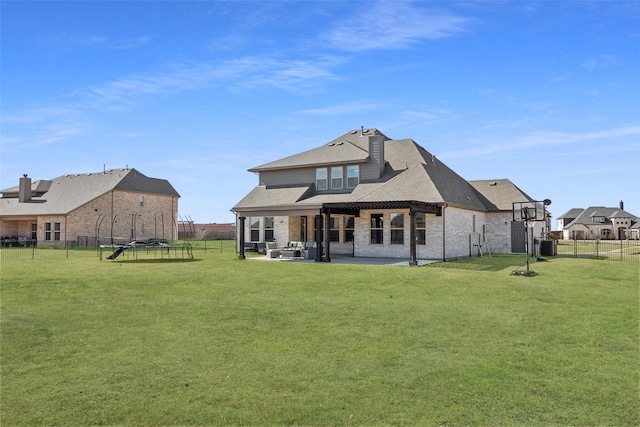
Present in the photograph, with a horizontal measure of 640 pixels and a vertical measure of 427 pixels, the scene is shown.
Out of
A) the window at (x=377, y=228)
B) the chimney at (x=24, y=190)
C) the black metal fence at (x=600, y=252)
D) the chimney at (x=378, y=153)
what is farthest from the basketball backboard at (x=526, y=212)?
the chimney at (x=24, y=190)

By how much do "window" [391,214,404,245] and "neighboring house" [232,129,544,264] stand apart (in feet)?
0.17

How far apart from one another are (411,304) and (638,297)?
21.5 feet

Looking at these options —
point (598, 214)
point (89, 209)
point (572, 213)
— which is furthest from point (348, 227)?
point (572, 213)

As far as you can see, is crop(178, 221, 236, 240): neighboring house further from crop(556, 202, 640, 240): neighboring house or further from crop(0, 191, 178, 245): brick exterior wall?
crop(556, 202, 640, 240): neighboring house

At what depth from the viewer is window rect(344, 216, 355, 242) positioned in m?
27.8

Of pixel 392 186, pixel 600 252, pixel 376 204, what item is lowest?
pixel 600 252

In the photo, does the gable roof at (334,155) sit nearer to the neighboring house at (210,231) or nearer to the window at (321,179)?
the window at (321,179)

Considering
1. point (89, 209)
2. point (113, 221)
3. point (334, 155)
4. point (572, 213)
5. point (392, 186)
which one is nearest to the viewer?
point (392, 186)

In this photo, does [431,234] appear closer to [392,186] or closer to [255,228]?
[392,186]

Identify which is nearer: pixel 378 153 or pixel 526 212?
pixel 526 212

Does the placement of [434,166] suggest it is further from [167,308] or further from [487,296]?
[167,308]

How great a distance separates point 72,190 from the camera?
4756 cm

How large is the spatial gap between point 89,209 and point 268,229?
22.6 m

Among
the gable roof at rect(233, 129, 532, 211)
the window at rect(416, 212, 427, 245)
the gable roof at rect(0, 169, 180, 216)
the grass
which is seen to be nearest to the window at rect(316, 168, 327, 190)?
the gable roof at rect(233, 129, 532, 211)
